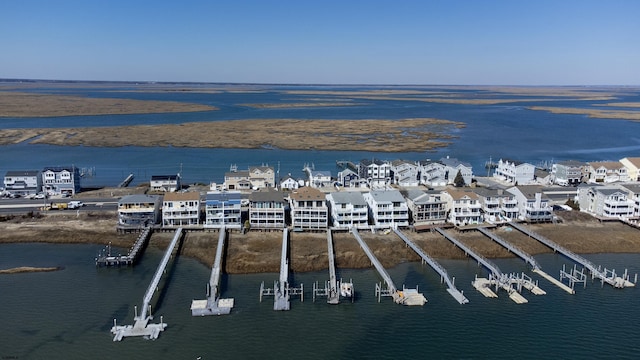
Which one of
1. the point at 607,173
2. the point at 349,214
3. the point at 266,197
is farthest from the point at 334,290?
the point at 607,173

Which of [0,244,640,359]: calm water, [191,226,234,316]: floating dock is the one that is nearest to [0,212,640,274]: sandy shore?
[0,244,640,359]: calm water

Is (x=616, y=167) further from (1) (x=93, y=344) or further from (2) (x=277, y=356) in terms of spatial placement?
(1) (x=93, y=344)

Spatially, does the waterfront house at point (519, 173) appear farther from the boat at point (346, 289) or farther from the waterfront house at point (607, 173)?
the boat at point (346, 289)

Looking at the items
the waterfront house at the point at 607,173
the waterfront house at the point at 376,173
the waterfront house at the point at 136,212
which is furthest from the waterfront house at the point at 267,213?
the waterfront house at the point at 607,173

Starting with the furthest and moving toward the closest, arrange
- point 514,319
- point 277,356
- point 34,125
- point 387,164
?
1. point 34,125
2. point 387,164
3. point 514,319
4. point 277,356

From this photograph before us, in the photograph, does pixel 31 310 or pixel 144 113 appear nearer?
pixel 31 310

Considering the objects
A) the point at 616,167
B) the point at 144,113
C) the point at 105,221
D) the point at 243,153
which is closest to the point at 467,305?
the point at 105,221
